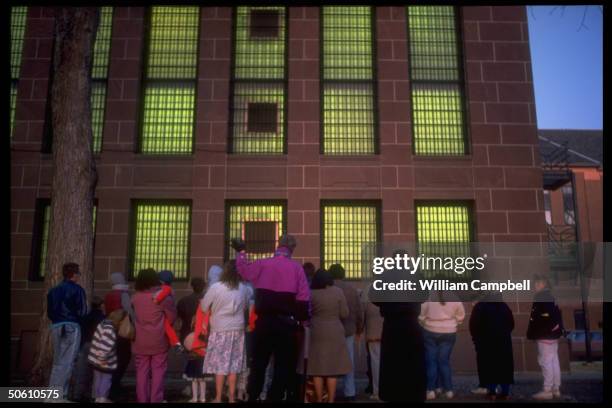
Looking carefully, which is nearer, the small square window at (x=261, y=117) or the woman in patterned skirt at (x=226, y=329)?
the woman in patterned skirt at (x=226, y=329)

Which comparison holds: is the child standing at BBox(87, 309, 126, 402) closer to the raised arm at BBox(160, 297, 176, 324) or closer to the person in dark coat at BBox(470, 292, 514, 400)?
the raised arm at BBox(160, 297, 176, 324)

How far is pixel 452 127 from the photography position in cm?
1293

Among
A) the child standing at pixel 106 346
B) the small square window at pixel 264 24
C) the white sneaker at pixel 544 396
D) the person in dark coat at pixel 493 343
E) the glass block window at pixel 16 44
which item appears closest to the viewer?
the child standing at pixel 106 346

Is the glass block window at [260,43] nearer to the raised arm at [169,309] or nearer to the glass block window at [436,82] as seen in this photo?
the glass block window at [436,82]

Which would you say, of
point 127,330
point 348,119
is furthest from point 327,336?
point 348,119

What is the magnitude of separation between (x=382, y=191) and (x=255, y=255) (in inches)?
127

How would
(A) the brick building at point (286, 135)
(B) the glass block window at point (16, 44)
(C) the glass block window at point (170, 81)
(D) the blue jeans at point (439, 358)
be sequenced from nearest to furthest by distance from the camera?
(D) the blue jeans at point (439, 358)
(A) the brick building at point (286, 135)
(C) the glass block window at point (170, 81)
(B) the glass block window at point (16, 44)

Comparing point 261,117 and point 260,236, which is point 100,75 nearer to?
point 261,117

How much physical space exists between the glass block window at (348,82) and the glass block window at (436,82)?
107 centimetres

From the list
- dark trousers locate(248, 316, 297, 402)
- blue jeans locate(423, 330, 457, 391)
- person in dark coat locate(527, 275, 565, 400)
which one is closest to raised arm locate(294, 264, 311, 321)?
dark trousers locate(248, 316, 297, 402)

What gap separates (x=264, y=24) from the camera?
526 inches

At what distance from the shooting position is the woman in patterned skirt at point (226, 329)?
7141 mm

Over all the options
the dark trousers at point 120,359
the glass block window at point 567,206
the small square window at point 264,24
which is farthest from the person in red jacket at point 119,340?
the glass block window at point 567,206

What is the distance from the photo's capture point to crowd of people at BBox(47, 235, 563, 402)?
649cm
